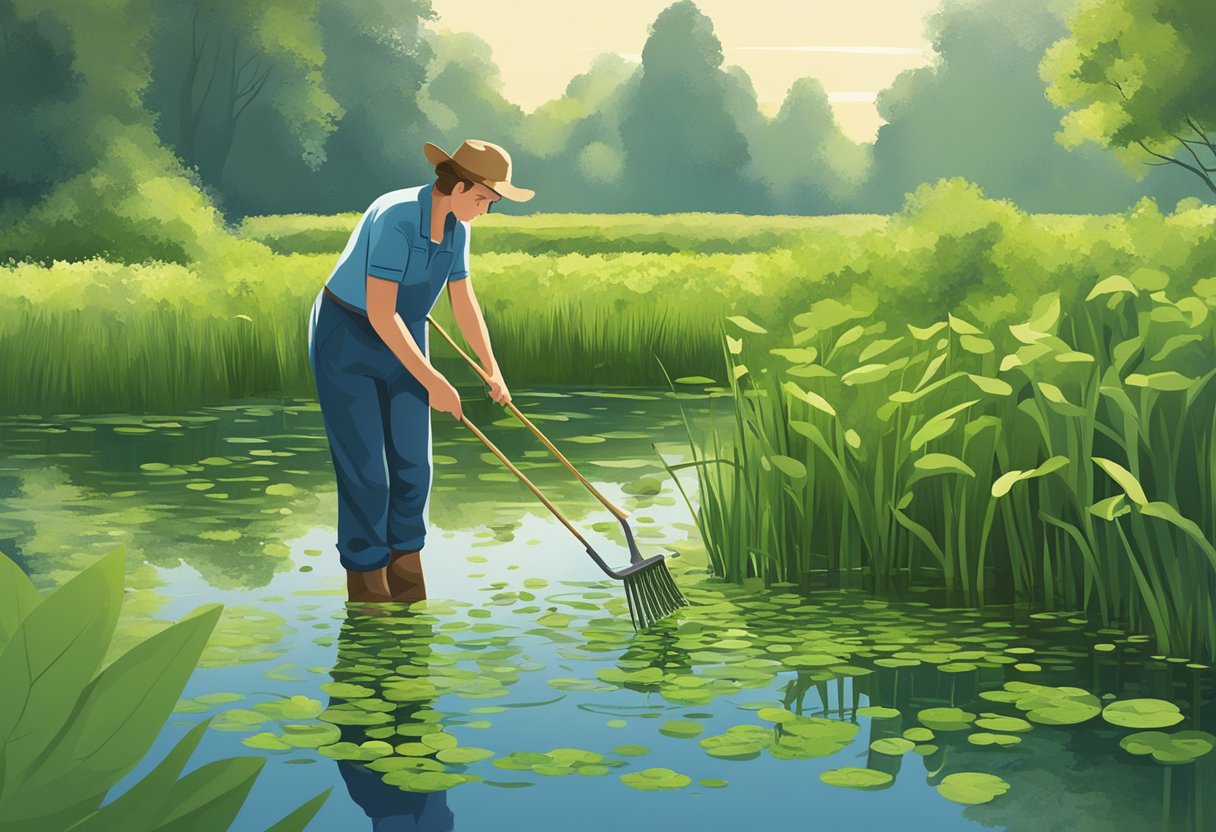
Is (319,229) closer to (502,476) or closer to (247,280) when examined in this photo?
(247,280)

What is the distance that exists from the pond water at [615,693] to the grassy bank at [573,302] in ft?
8.99

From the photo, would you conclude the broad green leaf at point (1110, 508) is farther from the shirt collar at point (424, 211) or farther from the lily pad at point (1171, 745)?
the shirt collar at point (424, 211)

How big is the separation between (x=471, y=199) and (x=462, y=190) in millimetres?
41

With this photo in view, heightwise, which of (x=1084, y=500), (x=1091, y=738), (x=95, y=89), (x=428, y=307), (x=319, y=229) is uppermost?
(x=95, y=89)

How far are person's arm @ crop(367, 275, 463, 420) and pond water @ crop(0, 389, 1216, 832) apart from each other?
2.55ft

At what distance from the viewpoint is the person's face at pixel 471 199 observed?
522cm

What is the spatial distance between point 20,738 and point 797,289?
9706 mm

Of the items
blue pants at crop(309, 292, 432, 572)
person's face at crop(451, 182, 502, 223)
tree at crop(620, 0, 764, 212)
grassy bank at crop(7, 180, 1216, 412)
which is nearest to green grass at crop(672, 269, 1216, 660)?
blue pants at crop(309, 292, 432, 572)

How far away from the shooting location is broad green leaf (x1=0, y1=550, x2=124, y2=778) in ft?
3.67

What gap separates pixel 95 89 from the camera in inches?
1199

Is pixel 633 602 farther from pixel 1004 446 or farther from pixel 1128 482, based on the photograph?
pixel 1128 482

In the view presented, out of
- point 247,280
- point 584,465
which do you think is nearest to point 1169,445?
point 584,465

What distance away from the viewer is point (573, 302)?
13953 mm

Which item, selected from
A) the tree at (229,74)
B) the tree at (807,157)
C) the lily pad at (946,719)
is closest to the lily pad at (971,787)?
the lily pad at (946,719)
